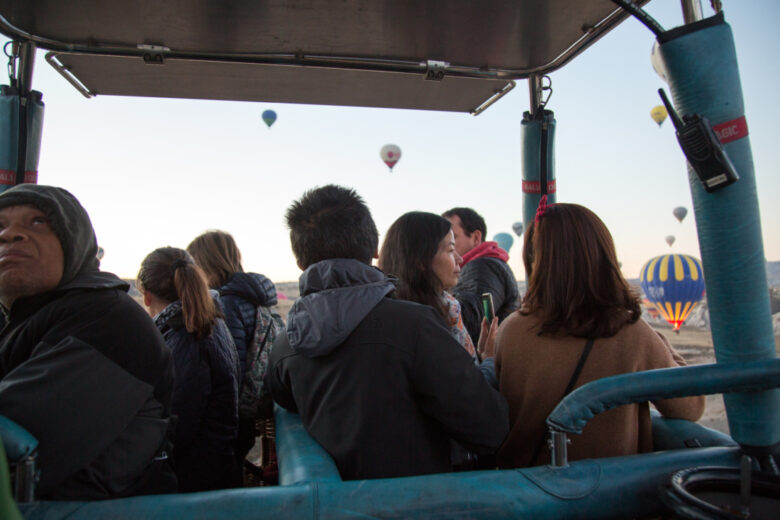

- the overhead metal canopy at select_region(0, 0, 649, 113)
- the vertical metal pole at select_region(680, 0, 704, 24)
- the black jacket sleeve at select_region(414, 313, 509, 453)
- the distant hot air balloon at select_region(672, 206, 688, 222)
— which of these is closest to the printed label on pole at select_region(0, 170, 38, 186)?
the overhead metal canopy at select_region(0, 0, 649, 113)

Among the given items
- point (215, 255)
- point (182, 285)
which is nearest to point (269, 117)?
point (215, 255)

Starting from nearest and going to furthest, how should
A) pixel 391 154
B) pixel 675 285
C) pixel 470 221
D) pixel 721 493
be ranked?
1. pixel 721 493
2. pixel 470 221
3. pixel 391 154
4. pixel 675 285

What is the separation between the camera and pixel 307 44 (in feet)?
7.18

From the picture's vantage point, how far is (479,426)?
4.44ft

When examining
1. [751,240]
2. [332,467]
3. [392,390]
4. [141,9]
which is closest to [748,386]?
[751,240]

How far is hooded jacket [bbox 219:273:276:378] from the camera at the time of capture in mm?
2801

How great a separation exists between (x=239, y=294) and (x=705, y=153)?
2340 mm

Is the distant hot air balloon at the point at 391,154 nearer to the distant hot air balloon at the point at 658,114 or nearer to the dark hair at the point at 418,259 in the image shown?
the distant hot air balloon at the point at 658,114

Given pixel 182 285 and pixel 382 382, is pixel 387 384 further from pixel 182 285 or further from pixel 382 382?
pixel 182 285

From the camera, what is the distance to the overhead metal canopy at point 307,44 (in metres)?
1.94

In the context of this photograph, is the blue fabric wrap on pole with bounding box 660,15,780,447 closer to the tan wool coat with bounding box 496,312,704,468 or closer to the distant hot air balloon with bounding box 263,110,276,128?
the tan wool coat with bounding box 496,312,704,468

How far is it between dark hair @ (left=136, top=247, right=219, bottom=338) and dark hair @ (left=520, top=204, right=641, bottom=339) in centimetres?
145

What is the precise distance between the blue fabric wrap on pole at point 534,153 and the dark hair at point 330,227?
1359mm

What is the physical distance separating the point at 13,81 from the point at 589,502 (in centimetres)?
252
